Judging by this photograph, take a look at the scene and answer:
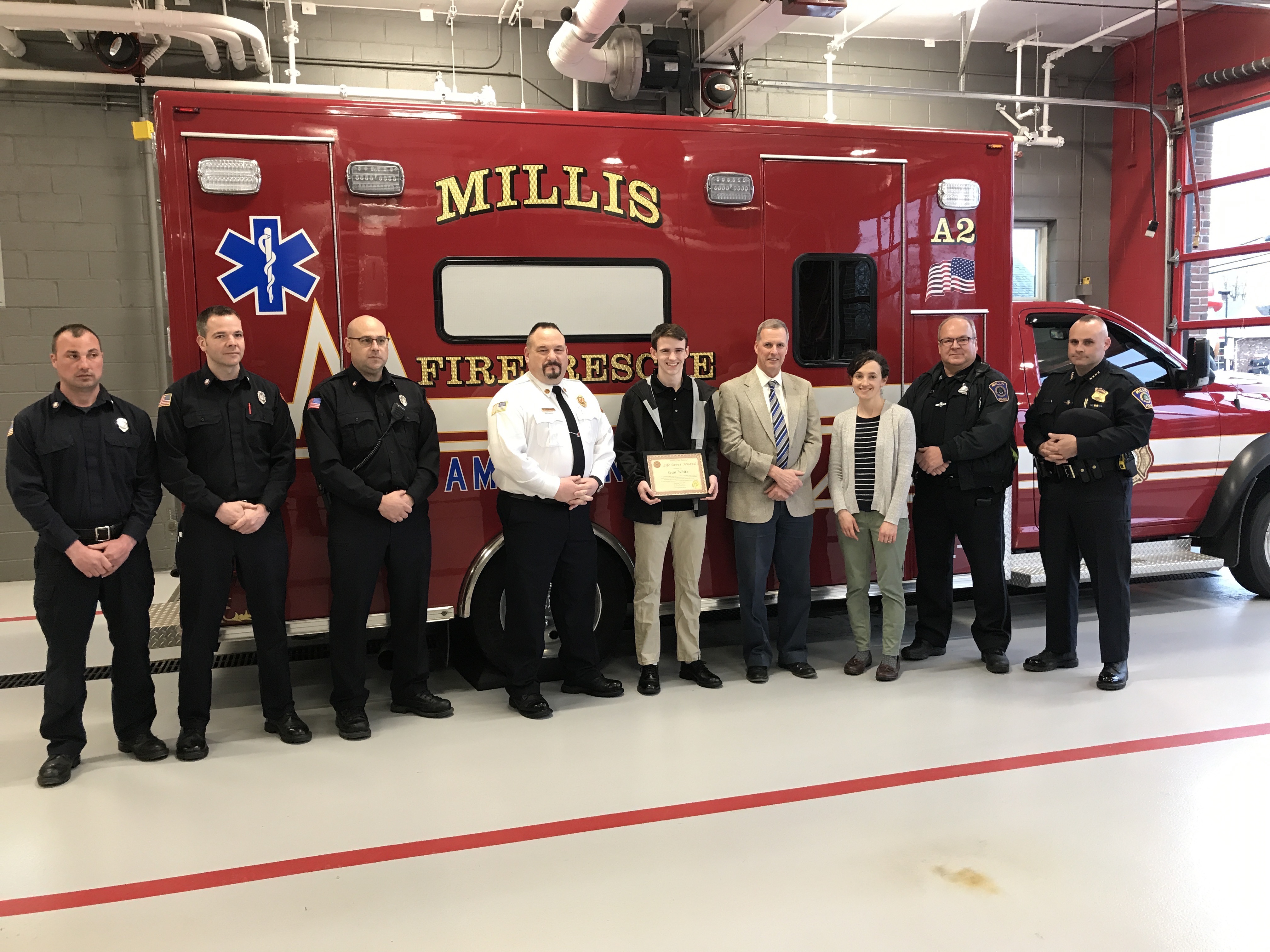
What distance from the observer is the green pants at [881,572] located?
190 inches

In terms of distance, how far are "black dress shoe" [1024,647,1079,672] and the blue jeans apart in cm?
121

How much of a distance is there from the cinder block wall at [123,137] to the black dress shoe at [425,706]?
436cm

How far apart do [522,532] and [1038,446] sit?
2685 millimetres

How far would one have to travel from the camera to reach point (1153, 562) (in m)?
5.98

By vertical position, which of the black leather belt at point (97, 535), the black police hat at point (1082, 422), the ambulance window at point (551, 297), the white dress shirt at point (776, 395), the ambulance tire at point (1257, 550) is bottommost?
the ambulance tire at point (1257, 550)

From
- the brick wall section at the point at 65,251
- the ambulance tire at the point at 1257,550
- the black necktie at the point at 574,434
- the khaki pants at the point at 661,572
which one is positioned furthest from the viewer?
the brick wall section at the point at 65,251

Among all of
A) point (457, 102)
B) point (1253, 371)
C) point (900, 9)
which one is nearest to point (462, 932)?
point (457, 102)

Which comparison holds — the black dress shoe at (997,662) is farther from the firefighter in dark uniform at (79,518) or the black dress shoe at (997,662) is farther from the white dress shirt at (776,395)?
the firefighter in dark uniform at (79,518)

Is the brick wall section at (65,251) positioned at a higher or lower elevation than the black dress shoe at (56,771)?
higher

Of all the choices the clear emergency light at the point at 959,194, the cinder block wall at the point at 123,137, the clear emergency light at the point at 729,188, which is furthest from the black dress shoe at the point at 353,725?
the cinder block wall at the point at 123,137

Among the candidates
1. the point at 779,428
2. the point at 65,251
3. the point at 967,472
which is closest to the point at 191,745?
the point at 779,428

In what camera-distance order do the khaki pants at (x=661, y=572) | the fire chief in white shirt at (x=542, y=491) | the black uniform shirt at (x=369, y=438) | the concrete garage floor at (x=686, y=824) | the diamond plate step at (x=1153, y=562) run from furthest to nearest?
1. the diamond plate step at (x=1153, y=562)
2. the khaki pants at (x=661, y=572)
3. the fire chief in white shirt at (x=542, y=491)
4. the black uniform shirt at (x=369, y=438)
5. the concrete garage floor at (x=686, y=824)

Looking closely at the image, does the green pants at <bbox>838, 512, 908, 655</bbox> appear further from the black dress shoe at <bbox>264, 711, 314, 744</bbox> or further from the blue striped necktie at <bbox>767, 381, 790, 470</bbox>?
the black dress shoe at <bbox>264, 711, 314, 744</bbox>

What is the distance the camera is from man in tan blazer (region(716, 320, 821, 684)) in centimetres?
465
